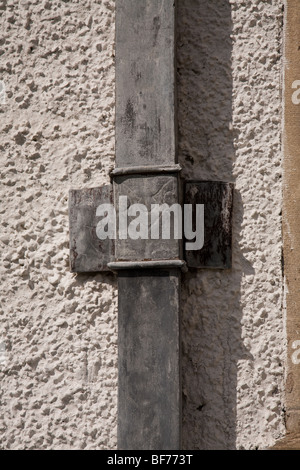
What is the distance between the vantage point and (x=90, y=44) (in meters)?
1.51

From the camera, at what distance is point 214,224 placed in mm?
1412

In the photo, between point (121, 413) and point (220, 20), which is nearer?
point (121, 413)

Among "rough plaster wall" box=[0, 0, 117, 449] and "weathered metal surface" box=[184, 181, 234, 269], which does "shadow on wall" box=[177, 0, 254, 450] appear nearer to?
"weathered metal surface" box=[184, 181, 234, 269]

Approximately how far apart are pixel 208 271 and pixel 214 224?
0.36 ft

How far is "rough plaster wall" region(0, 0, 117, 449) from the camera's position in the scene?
1415mm

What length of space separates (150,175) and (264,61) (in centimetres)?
40

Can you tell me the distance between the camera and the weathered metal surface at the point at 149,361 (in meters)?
1.31

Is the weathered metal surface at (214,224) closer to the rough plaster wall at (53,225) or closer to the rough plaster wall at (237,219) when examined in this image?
the rough plaster wall at (237,219)

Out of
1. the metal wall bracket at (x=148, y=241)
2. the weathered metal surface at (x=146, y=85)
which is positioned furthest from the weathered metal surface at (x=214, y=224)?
the weathered metal surface at (x=146, y=85)

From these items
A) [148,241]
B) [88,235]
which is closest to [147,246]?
[148,241]

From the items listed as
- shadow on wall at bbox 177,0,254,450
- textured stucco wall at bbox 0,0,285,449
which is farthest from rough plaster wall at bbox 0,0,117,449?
shadow on wall at bbox 177,0,254,450

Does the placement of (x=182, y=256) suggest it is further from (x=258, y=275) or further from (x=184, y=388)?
(x=184, y=388)

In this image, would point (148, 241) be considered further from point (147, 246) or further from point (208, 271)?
point (208, 271)
